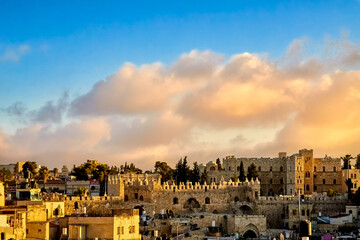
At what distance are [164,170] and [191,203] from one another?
18.2m

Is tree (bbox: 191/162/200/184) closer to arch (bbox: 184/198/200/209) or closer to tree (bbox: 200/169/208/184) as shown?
tree (bbox: 200/169/208/184)

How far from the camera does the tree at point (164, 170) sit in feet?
272

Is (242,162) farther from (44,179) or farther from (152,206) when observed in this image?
(44,179)

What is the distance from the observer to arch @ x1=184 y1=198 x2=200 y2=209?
217 feet

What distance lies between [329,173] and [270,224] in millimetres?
15980

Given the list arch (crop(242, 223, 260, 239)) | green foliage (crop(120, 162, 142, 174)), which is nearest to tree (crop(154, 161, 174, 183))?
green foliage (crop(120, 162, 142, 174))

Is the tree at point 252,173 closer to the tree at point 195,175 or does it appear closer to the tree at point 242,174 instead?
the tree at point 242,174

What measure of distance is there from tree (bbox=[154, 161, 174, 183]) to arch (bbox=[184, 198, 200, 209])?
15.8 m

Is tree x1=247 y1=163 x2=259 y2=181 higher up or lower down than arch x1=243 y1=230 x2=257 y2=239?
higher up

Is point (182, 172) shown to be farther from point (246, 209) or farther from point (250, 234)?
point (250, 234)

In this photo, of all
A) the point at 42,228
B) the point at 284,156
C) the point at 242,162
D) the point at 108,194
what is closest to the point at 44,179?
the point at 108,194

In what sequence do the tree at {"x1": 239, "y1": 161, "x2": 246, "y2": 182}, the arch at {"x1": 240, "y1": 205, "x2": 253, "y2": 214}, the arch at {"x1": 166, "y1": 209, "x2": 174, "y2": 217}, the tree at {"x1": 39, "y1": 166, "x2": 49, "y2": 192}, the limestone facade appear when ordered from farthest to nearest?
1. the tree at {"x1": 39, "y1": 166, "x2": 49, "y2": 192}
2. the limestone facade
3. the tree at {"x1": 239, "y1": 161, "x2": 246, "y2": 182}
4. the arch at {"x1": 240, "y1": 205, "x2": 253, "y2": 214}
5. the arch at {"x1": 166, "y1": 209, "x2": 174, "y2": 217}

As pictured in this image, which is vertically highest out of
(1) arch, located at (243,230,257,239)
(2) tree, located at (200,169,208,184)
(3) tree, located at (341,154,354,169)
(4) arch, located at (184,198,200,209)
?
(3) tree, located at (341,154,354,169)

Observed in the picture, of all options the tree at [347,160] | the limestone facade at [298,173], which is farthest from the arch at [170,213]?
the tree at [347,160]
